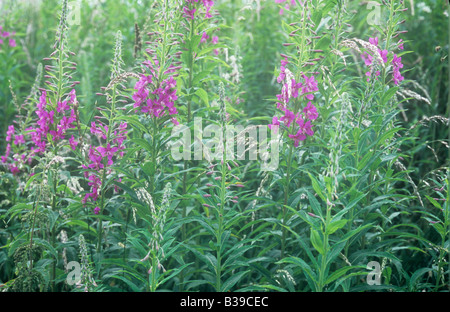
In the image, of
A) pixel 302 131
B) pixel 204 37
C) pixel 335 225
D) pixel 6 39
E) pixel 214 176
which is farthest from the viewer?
pixel 6 39

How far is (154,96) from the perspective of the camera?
282 cm

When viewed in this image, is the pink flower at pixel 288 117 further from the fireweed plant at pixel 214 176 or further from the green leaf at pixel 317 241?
the green leaf at pixel 317 241

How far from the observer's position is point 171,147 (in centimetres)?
297

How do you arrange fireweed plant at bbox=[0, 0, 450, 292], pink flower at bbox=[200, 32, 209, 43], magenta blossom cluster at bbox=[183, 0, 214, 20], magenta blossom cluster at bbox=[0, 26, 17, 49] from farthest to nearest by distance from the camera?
1. magenta blossom cluster at bbox=[0, 26, 17, 49]
2. pink flower at bbox=[200, 32, 209, 43]
3. magenta blossom cluster at bbox=[183, 0, 214, 20]
4. fireweed plant at bbox=[0, 0, 450, 292]

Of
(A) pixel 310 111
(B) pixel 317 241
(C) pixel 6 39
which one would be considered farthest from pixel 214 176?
(C) pixel 6 39

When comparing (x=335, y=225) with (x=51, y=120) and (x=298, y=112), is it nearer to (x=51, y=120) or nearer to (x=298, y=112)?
(x=298, y=112)

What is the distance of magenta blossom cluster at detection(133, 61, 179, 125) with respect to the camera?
2803 millimetres

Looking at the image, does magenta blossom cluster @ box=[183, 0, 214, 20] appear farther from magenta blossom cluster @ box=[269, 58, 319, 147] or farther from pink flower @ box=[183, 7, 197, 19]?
magenta blossom cluster @ box=[269, 58, 319, 147]

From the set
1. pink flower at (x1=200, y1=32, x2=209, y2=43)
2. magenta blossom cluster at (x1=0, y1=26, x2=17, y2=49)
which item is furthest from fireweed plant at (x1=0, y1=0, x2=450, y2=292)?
magenta blossom cluster at (x1=0, y1=26, x2=17, y2=49)

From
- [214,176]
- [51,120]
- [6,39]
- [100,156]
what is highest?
[6,39]

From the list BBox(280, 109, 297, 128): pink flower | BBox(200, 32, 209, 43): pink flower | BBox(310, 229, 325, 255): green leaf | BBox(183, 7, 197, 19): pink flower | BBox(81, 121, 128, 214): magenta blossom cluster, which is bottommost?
BBox(310, 229, 325, 255): green leaf
